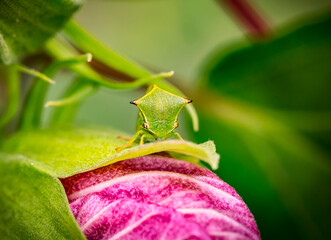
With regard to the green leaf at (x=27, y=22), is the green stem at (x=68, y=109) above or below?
below

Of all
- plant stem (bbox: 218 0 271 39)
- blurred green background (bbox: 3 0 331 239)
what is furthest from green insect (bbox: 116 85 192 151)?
plant stem (bbox: 218 0 271 39)

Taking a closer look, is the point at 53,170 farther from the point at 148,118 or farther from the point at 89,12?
the point at 89,12

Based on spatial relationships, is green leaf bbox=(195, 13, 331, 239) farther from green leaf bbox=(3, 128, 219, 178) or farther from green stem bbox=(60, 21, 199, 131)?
green leaf bbox=(3, 128, 219, 178)

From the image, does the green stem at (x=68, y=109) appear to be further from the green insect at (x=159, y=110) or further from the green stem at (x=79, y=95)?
the green insect at (x=159, y=110)

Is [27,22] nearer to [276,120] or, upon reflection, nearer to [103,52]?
[103,52]

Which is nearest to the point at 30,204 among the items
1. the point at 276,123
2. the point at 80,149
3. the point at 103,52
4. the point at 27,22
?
the point at 80,149

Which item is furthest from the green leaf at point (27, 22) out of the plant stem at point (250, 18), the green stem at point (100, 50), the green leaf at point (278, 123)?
the plant stem at point (250, 18)
